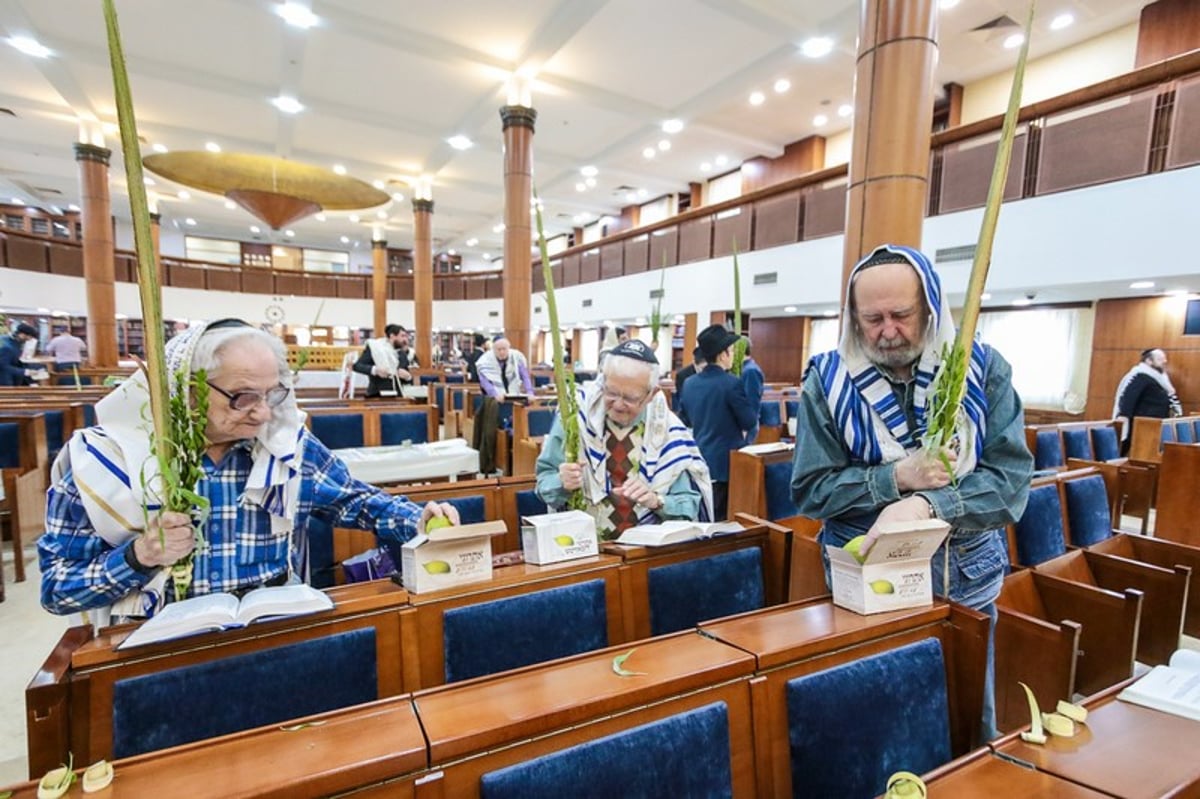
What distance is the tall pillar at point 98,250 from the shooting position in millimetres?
9312

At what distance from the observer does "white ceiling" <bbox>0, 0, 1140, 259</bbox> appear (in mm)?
6125

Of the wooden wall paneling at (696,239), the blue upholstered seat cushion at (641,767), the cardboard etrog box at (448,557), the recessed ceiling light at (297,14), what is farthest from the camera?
the wooden wall paneling at (696,239)

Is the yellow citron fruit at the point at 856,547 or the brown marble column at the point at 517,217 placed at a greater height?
the brown marble column at the point at 517,217

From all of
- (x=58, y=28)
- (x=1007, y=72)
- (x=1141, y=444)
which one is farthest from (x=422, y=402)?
(x=1007, y=72)

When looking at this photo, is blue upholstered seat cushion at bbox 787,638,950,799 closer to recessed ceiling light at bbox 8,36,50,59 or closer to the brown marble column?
the brown marble column

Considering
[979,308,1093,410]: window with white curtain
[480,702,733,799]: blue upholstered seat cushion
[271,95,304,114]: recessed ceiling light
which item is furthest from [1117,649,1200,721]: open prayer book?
[271,95,304,114]: recessed ceiling light

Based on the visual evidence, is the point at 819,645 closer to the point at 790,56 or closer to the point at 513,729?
the point at 513,729

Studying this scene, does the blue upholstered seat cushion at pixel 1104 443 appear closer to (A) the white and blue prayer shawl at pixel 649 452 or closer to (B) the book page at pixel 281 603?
(A) the white and blue prayer shawl at pixel 649 452

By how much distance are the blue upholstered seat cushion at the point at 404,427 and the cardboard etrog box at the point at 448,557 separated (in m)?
2.93

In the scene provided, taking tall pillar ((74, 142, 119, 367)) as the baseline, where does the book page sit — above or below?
below

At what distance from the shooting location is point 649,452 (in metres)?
1.76

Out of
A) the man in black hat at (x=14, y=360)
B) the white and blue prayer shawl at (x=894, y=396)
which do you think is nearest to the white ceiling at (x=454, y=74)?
the man in black hat at (x=14, y=360)

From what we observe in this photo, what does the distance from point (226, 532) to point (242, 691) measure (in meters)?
0.34

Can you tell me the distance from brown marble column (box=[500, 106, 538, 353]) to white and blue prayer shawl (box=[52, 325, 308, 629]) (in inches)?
260
